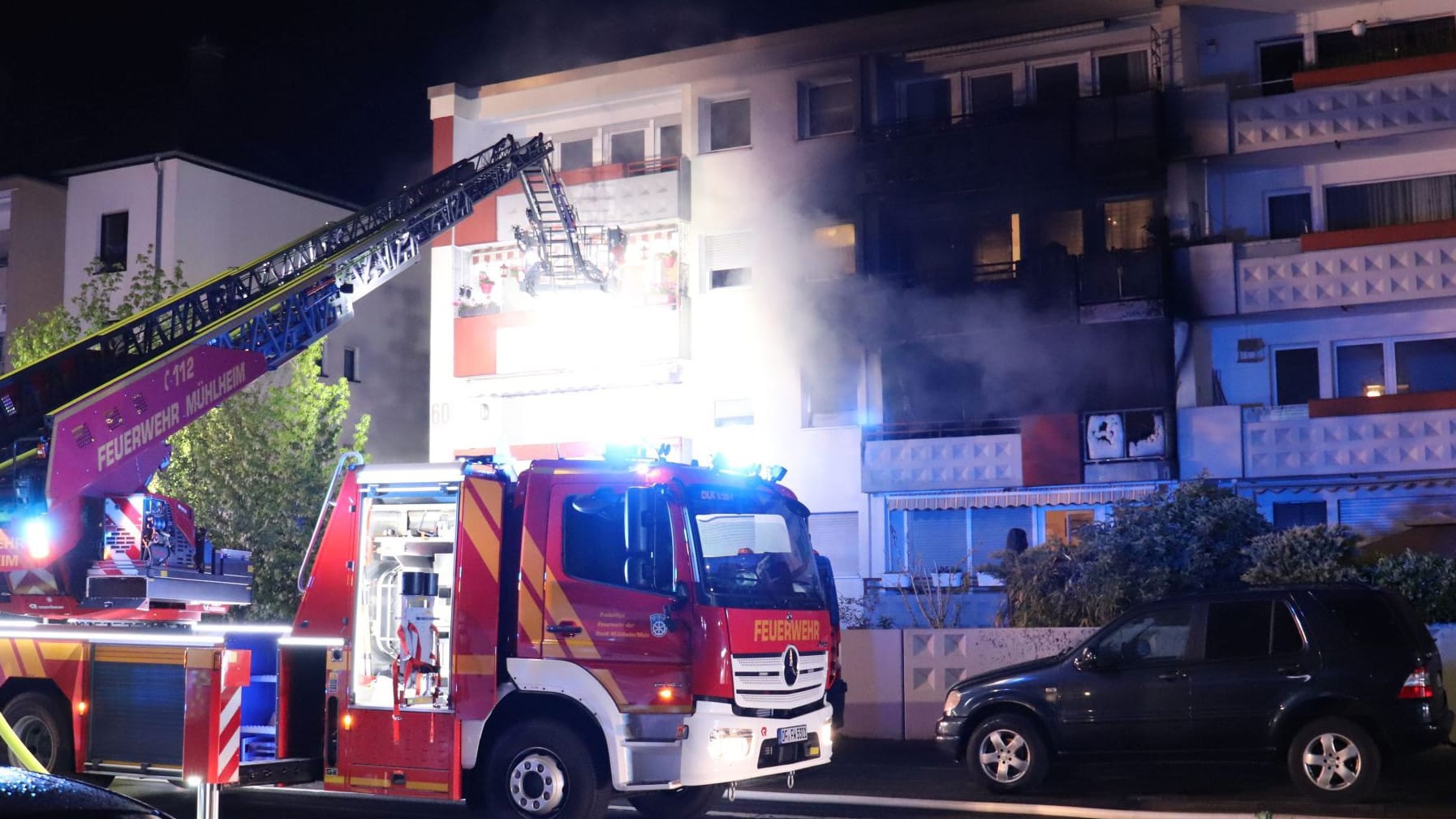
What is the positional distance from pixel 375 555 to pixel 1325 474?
19.6m

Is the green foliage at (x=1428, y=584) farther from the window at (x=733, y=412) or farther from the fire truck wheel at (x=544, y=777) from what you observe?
the window at (x=733, y=412)

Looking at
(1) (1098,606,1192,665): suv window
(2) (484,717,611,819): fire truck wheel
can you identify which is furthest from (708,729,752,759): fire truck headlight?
(1) (1098,606,1192,665): suv window

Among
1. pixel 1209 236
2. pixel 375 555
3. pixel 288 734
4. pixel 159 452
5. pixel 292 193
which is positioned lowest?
pixel 288 734

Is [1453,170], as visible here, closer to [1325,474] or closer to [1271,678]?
[1325,474]

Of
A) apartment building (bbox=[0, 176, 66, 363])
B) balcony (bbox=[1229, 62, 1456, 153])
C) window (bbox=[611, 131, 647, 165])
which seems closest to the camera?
balcony (bbox=[1229, 62, 1456, 153])

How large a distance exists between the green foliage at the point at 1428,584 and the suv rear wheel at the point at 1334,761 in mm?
5119

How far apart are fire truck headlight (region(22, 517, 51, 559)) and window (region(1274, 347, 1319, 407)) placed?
2175 centimetres

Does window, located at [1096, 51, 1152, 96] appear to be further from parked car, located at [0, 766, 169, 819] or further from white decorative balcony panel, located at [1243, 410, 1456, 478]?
parked car, located at [0, 766, 169, 819]

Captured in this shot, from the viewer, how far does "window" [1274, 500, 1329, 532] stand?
27469 mm

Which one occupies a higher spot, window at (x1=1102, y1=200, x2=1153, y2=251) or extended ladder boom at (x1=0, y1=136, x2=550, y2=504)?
window at (x1=1102, y1=200, x2=1153, y2=251)

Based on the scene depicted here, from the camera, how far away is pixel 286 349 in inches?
691

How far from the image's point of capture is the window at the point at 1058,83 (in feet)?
97.3

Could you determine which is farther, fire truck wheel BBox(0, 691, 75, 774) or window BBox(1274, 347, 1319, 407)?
window BBox(1274, 347, 1319, 407)

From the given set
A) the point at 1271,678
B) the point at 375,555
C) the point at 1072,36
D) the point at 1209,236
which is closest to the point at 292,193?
the point at 1072,36
